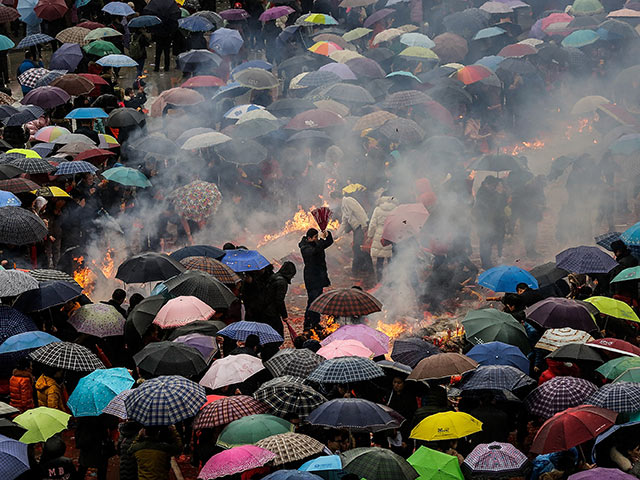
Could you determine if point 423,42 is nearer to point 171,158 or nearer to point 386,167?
point 386,167

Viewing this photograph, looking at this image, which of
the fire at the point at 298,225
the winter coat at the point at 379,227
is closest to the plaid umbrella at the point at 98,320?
the winter coat at the point at 379,227

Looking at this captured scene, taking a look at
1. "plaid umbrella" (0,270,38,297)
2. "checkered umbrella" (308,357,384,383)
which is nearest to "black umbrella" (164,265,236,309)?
"plaid umbrella" (0,270,38,297)

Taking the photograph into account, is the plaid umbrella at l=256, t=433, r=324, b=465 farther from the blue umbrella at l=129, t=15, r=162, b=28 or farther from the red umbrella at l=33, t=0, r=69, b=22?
the red umbrella at l=33, t=0, r=69, b=22

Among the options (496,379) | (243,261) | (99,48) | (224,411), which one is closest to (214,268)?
(243,261)

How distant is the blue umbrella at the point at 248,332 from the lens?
12.2 m

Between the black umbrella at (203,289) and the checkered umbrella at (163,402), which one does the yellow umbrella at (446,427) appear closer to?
the checkered umbrella at (163,402)

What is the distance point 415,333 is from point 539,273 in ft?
7.51

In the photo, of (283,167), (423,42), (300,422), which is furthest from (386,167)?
(300,422)

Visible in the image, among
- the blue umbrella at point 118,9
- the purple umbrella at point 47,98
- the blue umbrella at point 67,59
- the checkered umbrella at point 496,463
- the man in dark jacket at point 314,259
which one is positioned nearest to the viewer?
the checkered umbrella at point 496,463

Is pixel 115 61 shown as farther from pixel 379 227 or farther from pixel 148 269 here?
pixel 148 269

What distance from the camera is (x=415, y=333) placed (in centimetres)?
1612

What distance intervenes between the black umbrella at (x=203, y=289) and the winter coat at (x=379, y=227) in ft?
14.1

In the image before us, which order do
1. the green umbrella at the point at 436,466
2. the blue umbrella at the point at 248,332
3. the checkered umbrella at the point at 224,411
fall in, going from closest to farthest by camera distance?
the green umbrella at the point at 436,466, the checkered umbrella at the point at 224,411, the blue umbrella at the point at 248,332

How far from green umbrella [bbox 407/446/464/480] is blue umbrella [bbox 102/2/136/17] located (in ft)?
60.1
